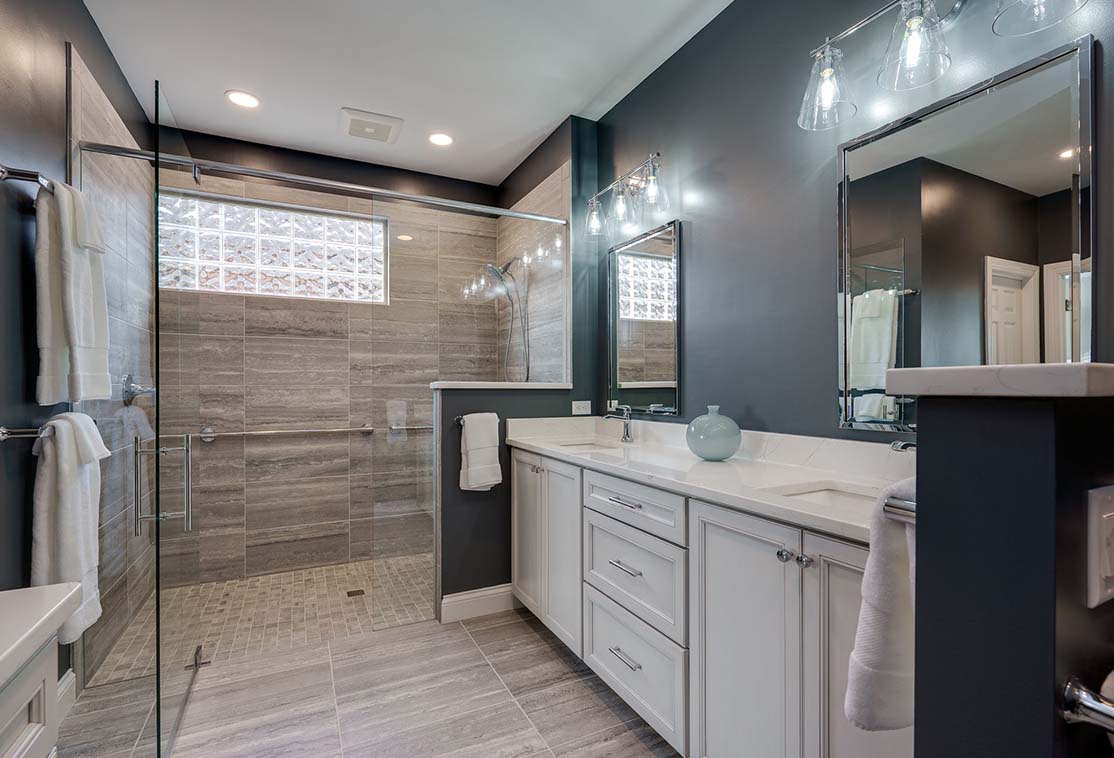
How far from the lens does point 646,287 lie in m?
2.72

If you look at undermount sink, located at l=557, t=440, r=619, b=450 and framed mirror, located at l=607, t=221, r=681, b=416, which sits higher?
framed mirror, located at l=607, t=221, r=681, b=416

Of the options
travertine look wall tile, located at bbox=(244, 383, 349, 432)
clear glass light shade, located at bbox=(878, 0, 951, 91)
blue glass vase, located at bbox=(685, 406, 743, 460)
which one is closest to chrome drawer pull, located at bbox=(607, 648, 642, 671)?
blue glass vase, located at bbox=(685, 406, 743, 460)

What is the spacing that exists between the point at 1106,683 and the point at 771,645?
84cm

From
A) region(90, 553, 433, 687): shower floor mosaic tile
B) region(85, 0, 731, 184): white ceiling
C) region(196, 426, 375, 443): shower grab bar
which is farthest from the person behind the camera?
region(196, 426, 375, 443): shower grab bar

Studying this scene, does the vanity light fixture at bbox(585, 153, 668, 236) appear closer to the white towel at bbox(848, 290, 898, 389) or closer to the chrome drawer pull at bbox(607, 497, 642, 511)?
the white towel at bbox(848, 290, 898, 389)

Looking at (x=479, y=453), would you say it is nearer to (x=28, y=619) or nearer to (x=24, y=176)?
(x=24, y=176)

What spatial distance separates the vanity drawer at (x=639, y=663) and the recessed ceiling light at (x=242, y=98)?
3.08 metres

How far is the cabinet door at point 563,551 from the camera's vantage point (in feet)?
7.20

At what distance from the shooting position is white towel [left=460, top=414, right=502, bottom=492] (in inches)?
108

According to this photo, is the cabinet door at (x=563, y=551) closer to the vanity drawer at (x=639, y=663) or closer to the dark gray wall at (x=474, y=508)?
the vanity drawer at (x=639, y=663)

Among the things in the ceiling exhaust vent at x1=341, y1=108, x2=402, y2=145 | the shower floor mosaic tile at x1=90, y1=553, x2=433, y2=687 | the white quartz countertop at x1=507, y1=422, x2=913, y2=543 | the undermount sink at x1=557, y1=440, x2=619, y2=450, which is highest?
the ceiling exhaust vent at x1=341, y1=108, x2=402, y2=145

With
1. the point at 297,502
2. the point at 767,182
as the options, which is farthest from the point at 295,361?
the point at 767,182

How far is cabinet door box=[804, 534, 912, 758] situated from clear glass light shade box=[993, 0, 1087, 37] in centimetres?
131

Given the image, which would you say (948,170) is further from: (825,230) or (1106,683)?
(1106,683)
